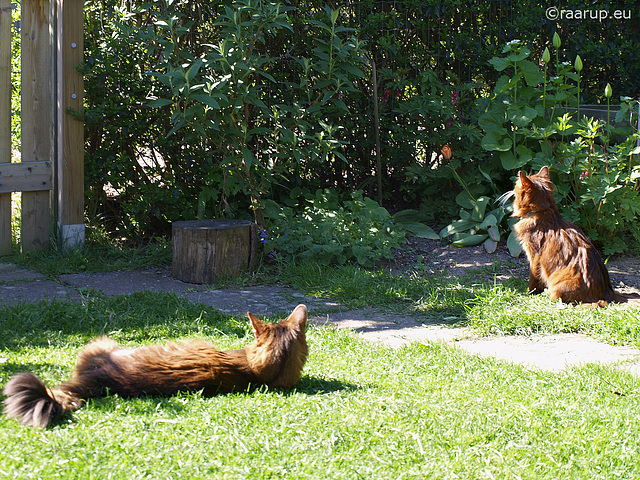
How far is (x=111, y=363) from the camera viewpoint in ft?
10.9

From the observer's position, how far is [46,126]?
22.4 feet

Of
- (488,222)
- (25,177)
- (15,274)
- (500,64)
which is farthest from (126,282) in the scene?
(500,64)

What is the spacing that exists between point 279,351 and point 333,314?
1.90 m

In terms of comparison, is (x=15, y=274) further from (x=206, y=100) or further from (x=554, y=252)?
(x=554, y=252)

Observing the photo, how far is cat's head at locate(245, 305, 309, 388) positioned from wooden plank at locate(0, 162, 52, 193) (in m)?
4.21

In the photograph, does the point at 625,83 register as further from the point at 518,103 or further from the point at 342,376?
the point at 342,376

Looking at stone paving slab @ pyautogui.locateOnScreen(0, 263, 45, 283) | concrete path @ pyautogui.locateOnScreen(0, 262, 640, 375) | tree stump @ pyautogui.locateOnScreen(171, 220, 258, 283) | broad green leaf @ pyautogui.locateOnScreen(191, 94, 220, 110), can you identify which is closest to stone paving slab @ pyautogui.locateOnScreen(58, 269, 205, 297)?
concrete path @ pyautogui.locateOnScreen(0, 262, 640, 375)

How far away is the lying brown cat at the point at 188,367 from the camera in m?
3.26

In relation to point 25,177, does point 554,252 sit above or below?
below

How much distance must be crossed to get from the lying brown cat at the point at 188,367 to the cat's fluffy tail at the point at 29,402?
0.26 feet

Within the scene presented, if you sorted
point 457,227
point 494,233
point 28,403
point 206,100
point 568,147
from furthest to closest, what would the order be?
point 457,227 → point 494,233 → point 568,147 → point 206,100 → point 28,403

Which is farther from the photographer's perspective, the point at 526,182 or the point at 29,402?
the point at 526,182

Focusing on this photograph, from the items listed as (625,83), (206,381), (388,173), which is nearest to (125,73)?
(388,173)

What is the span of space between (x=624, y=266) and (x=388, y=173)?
3.02 meters
